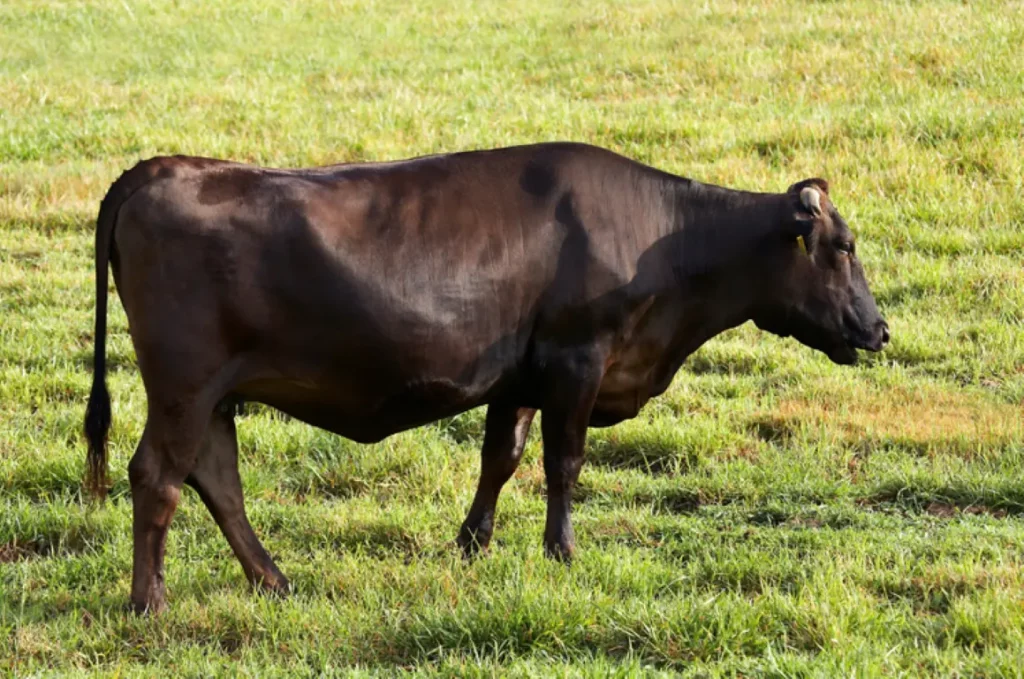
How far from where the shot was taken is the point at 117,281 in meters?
6.40

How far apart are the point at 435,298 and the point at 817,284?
2.07m

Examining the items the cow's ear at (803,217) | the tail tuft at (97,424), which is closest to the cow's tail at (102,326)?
the tail tuft at (97,424)

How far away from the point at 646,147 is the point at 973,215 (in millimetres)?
3318

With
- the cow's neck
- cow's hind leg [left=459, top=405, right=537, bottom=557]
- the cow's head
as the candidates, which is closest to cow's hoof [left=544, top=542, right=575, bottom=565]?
cow's hind leg [left=459, top=405, right=537, bottom=557]

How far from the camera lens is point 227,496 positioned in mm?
6637

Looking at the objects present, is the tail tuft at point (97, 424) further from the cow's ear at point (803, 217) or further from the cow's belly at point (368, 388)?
the cow's ear at point (803, 217)

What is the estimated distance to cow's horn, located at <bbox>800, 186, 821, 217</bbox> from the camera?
24.1ft

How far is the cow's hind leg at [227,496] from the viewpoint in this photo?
258 inches

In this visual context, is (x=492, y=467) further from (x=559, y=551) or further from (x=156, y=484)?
(x=156, y=484)

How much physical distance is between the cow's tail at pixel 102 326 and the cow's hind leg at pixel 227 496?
16.5 inches

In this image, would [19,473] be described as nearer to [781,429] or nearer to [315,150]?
[781,429]

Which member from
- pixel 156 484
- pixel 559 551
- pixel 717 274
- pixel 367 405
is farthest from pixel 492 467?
pixel 156 484

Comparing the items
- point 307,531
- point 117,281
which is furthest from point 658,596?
point 117,281

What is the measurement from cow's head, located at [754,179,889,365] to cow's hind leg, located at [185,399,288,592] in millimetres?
2682
